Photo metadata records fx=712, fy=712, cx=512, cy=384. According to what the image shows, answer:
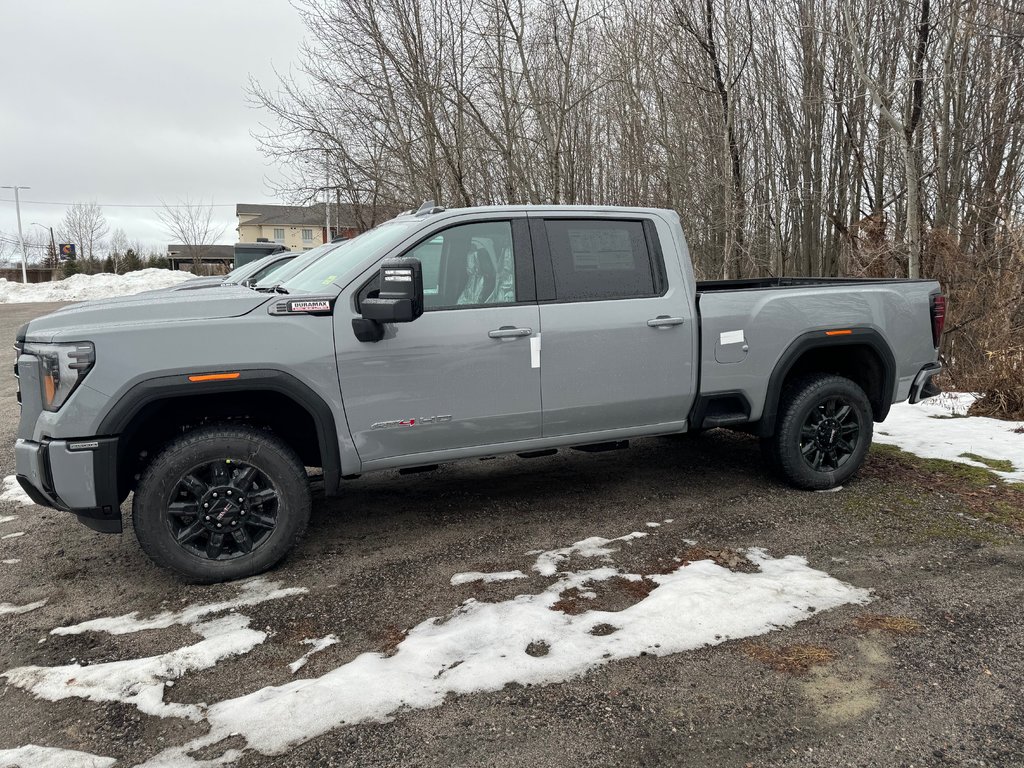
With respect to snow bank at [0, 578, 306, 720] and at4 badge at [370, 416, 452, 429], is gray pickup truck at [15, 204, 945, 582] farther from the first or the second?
snow bank at [0, 578, 306, 720]

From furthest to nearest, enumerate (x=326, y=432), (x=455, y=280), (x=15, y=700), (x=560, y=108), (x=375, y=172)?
(x=375, y=172) → (x=560, y=108) → (x=455, y=280) → (x=326, y=432) → (x=15, y=700)

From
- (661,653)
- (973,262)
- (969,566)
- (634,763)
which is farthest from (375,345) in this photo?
(973,262)

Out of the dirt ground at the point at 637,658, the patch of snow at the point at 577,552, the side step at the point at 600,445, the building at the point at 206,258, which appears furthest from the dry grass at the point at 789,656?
the building at the point at 206,258

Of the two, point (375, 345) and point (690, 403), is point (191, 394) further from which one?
point (690, 403)

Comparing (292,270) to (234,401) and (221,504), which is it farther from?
(221,504)

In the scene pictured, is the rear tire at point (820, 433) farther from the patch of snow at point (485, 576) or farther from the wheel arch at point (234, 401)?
the wheel arch at point (234, 401)

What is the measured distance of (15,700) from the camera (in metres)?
2.76

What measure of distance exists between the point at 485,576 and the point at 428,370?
3.79ft

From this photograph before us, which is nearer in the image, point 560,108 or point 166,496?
point 166,496

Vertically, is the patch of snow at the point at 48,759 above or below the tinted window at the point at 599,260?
below

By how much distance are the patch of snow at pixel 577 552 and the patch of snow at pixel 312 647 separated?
1.15 m

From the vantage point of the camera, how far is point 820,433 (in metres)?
5.05

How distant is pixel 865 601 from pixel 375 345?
9.08ft

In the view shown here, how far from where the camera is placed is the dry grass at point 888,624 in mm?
3133
